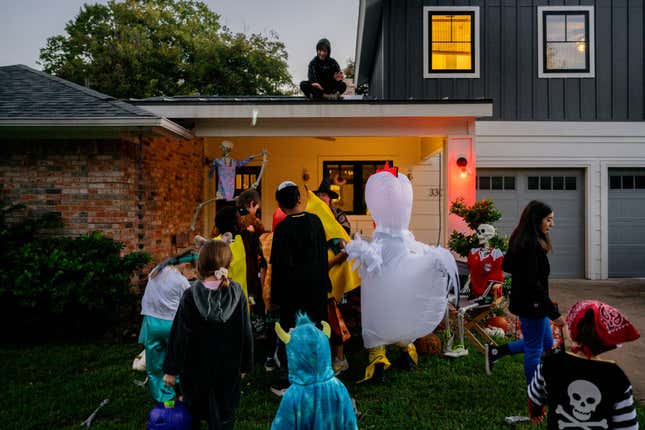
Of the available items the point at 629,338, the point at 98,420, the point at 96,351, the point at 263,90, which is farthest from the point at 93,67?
the point at 629,338

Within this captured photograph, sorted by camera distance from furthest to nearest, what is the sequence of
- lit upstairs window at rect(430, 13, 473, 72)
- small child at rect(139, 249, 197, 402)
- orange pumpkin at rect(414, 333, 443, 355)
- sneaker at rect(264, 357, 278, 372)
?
1. lit upstairs window at rect(430, 13, 473, 72)
2. orange pumpkin at rect(414, 333, 443, 355)
3. sneaker at rect(264, 357, 278, 372)
4. small child at rect(139, 249, 197, 402)

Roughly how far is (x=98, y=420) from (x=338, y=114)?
4.97 m

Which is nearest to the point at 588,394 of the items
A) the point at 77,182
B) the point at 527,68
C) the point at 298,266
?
the point at 298,266

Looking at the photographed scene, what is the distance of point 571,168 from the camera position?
31.7ft

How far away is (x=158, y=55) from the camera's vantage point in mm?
26219

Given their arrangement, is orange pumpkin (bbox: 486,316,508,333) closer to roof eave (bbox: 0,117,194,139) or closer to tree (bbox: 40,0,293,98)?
roof eave (bbox: 0,117,194,139)

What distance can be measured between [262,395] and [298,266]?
124cm

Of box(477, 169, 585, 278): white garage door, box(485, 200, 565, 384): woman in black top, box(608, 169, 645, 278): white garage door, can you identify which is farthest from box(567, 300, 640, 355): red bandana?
box(608, 169, 645, 278): white garage door

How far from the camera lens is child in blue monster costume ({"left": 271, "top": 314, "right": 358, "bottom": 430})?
210 cm

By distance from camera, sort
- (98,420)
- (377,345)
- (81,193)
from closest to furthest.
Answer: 1. (98,420)
2. (377,345)
3. (81,193)

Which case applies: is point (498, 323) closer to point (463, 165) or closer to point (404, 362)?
point (404, 362)

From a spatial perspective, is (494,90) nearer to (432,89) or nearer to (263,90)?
(432,89)

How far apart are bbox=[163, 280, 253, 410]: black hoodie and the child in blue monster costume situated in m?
0.57

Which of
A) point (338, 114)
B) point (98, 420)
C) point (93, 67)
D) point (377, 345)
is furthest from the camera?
point (93, 67)
